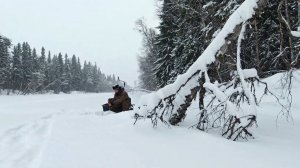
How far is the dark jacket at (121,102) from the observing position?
1118cm

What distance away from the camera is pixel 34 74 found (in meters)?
78.6

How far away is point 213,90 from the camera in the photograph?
20.4 ft

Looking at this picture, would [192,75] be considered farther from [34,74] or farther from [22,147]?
[34,74]

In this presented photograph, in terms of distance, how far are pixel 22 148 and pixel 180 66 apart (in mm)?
20472

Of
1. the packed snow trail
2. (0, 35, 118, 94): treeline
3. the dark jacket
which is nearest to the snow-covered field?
the packed snow trail

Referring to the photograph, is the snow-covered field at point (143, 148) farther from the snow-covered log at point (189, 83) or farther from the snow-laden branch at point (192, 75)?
the snow-laden branch at point (192, 75)

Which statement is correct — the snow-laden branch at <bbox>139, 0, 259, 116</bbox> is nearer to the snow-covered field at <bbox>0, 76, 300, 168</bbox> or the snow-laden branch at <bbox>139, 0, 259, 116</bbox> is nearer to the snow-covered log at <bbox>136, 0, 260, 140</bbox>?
the snow-covered log at <bbox>136, 0, 260, 140</bbox>

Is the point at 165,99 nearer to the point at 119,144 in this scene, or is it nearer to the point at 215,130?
the point at 215,130

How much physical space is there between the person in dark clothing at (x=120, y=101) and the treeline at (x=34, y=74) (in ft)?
135

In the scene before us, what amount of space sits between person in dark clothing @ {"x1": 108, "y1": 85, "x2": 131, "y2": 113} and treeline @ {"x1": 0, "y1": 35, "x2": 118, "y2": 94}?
1625 inches

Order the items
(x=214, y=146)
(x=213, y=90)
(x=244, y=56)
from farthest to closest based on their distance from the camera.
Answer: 1. (x=244, y=56)
2. (x=213, y=90)
3. (x=214, y=146)

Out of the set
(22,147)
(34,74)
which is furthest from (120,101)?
(34,74)

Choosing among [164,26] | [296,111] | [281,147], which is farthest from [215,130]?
[164,26]

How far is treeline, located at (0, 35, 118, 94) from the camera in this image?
64062 mm
